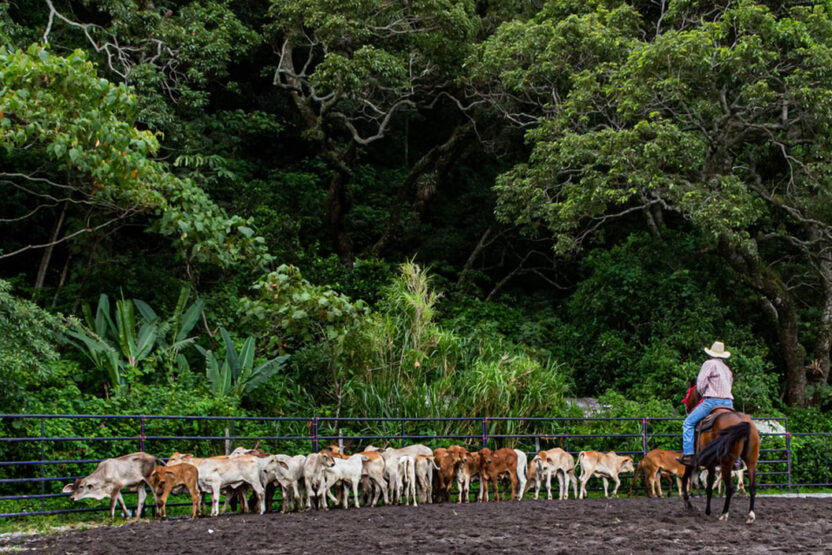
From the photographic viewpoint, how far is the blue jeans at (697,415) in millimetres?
12906

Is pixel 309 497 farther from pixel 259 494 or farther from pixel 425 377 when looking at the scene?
pixel 425 377

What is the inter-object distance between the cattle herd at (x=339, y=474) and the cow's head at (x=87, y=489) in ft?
0.04

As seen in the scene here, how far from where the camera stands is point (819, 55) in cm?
1941

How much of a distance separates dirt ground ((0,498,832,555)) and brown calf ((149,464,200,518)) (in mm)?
309

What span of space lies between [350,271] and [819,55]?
1368 centimetres

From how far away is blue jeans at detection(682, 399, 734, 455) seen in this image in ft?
42.3

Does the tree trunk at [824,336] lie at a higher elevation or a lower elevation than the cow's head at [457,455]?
higher

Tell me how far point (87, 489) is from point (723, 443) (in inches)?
315

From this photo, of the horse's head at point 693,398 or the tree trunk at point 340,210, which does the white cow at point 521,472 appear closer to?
the horse's head at point 693,398

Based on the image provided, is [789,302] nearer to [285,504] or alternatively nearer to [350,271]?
[350,271]

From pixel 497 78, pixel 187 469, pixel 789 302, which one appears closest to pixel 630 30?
pixel 497 78

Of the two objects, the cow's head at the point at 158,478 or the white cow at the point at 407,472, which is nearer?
the cow's head at the point at 158,478

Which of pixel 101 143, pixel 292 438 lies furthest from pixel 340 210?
pixel 292 438

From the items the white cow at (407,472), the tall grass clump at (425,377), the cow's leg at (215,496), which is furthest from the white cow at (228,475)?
the tall grass clump at (425,377)
